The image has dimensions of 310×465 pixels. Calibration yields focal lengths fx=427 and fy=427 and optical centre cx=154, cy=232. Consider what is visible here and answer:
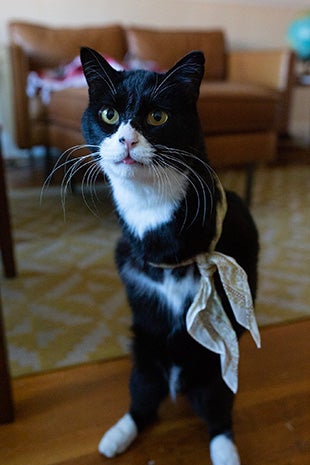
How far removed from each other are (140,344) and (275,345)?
0.40m

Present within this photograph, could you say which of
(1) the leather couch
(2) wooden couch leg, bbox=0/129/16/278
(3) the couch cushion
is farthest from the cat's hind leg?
(3) the couch cushion

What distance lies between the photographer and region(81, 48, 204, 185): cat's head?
1.82 ft

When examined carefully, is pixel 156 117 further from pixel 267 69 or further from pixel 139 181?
pixel 267 69

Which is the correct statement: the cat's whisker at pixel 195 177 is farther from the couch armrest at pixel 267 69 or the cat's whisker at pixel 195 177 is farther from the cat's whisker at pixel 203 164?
the couch armrest at pixel 267 69

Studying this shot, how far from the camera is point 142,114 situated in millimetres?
566

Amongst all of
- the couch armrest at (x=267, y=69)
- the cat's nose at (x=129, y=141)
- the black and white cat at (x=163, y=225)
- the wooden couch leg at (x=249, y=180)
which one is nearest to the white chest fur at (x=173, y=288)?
the black and white cat at (x=163, y=225)

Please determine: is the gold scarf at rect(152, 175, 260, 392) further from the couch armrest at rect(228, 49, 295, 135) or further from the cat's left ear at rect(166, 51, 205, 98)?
the couch armrest at rect(228, 49, 295, 135)

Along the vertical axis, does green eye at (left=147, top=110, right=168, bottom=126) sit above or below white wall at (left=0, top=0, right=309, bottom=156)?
below

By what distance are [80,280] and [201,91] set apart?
0.84 meters

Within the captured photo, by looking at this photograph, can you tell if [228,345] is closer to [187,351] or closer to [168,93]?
[187,351]

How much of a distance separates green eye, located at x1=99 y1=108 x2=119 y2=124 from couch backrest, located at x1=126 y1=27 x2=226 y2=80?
1939 millimetres

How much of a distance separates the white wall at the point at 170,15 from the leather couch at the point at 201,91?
135 millimetres

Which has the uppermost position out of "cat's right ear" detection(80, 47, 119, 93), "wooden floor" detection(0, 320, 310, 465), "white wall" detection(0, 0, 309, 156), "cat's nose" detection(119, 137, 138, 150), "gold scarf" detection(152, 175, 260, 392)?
"white wall" detection(0, 0, 309, 156)

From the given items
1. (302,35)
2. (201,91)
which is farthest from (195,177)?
(302,35)
